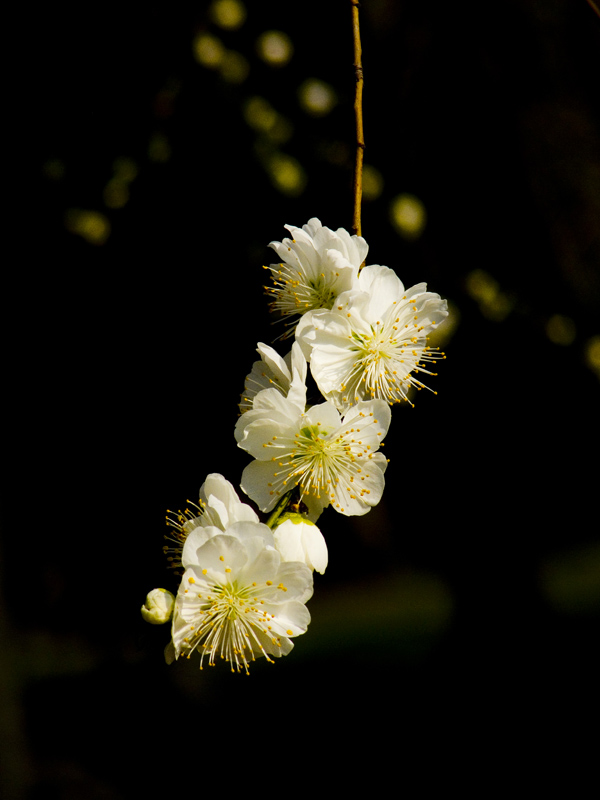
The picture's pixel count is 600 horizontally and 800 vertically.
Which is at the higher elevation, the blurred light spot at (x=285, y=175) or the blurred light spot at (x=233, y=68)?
the blurred light spot at (x=233, y=68)

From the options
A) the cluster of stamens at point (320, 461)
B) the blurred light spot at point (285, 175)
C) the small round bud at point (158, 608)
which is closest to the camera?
the small round bud at point (158, 608)

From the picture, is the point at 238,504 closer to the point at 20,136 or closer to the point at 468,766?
the point at 20,136

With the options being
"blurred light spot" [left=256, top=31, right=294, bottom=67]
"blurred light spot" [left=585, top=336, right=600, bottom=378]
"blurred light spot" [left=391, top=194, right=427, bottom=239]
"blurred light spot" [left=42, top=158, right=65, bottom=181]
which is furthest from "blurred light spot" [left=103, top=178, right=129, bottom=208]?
"blurred light spot" [left=585, top=336, right=600, bottom=378]

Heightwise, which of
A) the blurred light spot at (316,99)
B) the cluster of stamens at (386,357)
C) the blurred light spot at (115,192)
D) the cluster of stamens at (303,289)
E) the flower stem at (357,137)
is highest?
the blurred light spot at (316,99)

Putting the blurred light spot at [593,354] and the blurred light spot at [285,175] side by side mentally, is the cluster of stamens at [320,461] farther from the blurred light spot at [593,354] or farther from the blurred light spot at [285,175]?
the blurred light spot at [593,354]

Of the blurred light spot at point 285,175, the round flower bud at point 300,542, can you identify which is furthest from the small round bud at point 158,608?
the blurred light spot at point 285,175

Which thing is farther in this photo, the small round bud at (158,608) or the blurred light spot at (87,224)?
the blurred light spot at (87,224)

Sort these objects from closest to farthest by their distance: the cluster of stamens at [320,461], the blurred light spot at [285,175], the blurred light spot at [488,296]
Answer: the cluster of stamens at [320,461]
the blurred light spot at [285,175]
the blurred light spot at [488,296]
